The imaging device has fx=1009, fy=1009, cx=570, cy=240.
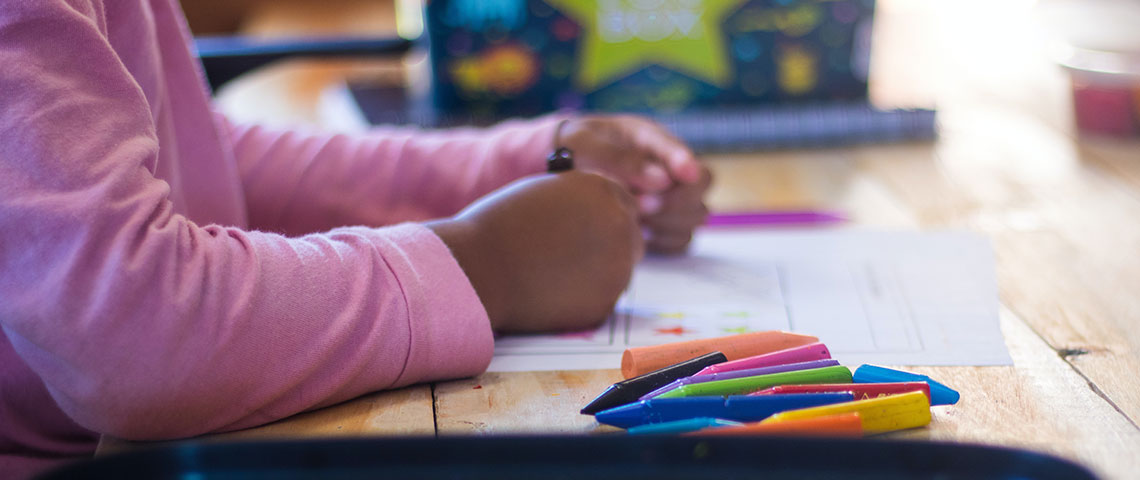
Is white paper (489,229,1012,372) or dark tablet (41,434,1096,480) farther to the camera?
white paper (489,229,1012,372)

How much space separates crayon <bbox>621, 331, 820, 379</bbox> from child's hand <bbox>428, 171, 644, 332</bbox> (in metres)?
0.07

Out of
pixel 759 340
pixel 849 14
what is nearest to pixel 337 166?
pixel 759 340

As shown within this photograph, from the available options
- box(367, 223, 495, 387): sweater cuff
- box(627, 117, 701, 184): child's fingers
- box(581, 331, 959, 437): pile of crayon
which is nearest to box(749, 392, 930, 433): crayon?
box(581, 331, 959, 437): pile of crayon

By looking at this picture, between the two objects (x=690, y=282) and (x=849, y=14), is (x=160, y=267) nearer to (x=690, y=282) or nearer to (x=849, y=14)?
(x=690, y=282)

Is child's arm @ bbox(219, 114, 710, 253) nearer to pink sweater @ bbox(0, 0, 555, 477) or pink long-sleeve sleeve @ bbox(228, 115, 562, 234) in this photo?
pink long-sleeve sleeve @ bbox(228, 115, 562, 234)

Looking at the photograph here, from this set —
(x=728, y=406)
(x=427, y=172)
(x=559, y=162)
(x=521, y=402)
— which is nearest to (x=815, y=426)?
(x=728, y=406)

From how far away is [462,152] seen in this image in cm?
70

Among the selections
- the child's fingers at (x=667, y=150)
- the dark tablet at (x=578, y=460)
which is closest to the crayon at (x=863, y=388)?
the dark tablet at (x=578, y=460)

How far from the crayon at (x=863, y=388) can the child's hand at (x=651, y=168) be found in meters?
0.27

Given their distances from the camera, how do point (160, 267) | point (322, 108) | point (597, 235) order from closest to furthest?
point (160, 267) → point (597, 235) → point (322, 108)

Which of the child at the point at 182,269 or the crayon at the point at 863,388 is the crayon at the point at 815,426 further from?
the child at the point at 182,269

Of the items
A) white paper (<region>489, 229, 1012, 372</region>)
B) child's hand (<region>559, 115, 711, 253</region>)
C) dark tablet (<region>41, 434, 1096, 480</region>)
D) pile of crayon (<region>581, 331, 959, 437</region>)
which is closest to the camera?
dark tablet (<region>41, 434, 1096, 480</region>)

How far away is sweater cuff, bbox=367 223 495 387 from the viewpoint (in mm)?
444

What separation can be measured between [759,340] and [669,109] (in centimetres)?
53
